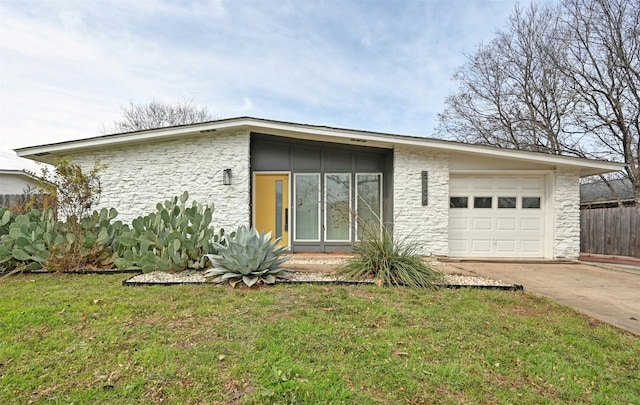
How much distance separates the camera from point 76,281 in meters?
4.76

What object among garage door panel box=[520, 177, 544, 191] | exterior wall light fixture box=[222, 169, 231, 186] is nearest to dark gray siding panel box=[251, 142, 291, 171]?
exterior wall light fixture box=[222, 169, 231, 186]

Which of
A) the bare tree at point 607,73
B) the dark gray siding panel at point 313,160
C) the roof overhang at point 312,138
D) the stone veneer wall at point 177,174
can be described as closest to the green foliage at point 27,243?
the stone veneer wall at point 177,174

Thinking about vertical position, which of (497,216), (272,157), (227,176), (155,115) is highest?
(155,115)

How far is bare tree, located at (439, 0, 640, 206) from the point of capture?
1090cm

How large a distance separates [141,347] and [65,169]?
15.2 feet

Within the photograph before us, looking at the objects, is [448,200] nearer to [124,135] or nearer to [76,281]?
[76,281]

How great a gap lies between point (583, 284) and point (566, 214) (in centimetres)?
296

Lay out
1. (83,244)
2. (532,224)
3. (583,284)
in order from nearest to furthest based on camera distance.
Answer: (583,284), (83,244), (532,224)

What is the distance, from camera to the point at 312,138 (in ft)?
25.1

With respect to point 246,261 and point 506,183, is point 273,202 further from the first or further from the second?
point 506,183

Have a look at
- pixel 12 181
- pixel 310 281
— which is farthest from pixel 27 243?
pixel 12 181

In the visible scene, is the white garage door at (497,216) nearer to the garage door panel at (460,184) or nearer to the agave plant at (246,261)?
the garage door panel at (460,184)

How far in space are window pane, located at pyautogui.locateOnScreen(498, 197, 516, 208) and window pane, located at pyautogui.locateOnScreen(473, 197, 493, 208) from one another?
0.24 metres

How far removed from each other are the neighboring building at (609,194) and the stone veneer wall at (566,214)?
731 centimetres
